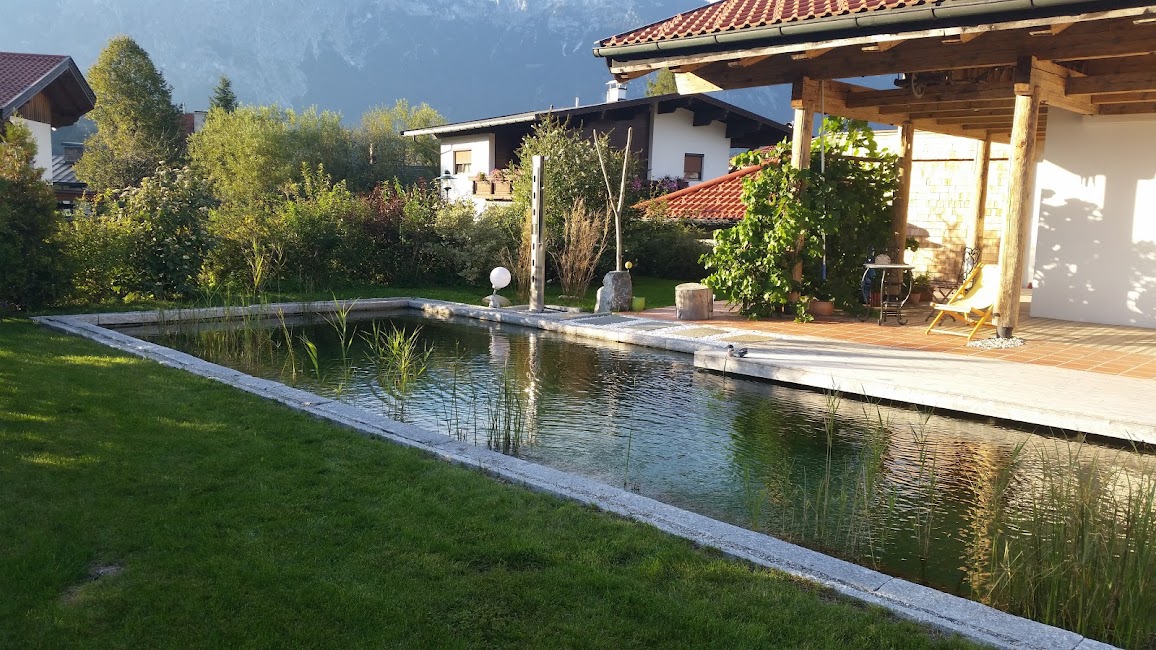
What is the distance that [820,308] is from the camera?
11000mm

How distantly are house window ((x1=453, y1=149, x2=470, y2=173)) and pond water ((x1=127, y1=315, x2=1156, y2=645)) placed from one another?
2132 cm

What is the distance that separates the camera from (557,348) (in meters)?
9.40

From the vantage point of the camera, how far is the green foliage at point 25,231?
9.73 metres

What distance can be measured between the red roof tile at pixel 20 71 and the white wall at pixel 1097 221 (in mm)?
18253

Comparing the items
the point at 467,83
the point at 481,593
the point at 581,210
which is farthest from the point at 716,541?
the point at 467,83

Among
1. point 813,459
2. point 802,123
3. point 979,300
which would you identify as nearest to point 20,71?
point 802,123

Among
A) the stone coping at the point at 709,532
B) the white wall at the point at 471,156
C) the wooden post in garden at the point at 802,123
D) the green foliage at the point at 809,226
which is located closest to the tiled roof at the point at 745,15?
the wooden post in garden at the point at 802,123

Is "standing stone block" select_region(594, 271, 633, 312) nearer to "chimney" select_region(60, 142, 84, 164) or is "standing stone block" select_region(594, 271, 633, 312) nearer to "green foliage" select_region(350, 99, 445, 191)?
"green foliage" select_region(350, 99, 445, 191)

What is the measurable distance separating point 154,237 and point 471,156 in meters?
18.6

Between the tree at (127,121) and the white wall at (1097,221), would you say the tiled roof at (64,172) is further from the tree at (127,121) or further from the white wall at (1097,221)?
the white wall at (1097,221)

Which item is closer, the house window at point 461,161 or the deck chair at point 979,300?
the deck chair at point 979,300

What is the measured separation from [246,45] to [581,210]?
133 metres

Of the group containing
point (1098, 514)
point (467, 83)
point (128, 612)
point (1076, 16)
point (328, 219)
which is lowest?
point (128, 612)

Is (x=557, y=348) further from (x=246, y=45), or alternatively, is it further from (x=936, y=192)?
(x=246, y=45)
